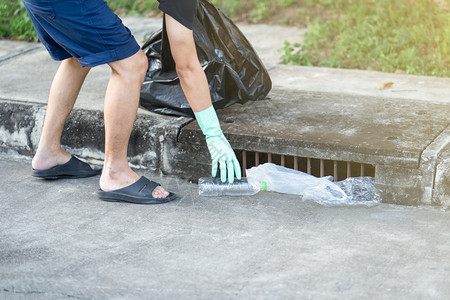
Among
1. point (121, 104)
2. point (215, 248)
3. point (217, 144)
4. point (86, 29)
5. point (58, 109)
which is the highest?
point (86, 29)

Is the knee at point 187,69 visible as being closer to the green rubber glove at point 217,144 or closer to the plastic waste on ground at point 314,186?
the green rubber glove at point 217,144

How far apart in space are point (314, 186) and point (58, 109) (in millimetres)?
1314

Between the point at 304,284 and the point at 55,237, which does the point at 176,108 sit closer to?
the point at 55,237

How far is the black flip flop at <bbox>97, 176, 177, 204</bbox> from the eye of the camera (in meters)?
3.30

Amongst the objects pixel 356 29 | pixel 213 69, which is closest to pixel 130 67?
pixel 213 69

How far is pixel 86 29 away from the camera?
3076mm

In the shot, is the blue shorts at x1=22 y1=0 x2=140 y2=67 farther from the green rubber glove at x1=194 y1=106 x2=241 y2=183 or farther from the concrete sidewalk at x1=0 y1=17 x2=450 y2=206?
the concrete sidewalk at x1=0 y1=17 x2=450 y2=206

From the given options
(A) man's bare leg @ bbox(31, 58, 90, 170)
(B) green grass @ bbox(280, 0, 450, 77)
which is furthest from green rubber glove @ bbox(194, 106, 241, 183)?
(B) green grass @ bbox(280, 0, 450, 77)

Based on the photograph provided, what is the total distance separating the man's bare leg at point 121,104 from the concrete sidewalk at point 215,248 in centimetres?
22

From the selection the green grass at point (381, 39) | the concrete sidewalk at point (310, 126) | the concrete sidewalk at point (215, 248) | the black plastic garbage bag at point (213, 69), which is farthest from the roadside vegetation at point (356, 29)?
the concrete sidewalk at point (215, 248)

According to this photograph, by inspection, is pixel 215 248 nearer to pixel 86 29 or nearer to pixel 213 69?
pixel 86 29

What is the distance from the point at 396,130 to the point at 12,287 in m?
1.90

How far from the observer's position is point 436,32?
17.1ft

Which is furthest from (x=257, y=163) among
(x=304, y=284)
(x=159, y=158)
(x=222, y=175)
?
(x=304, y=284)
